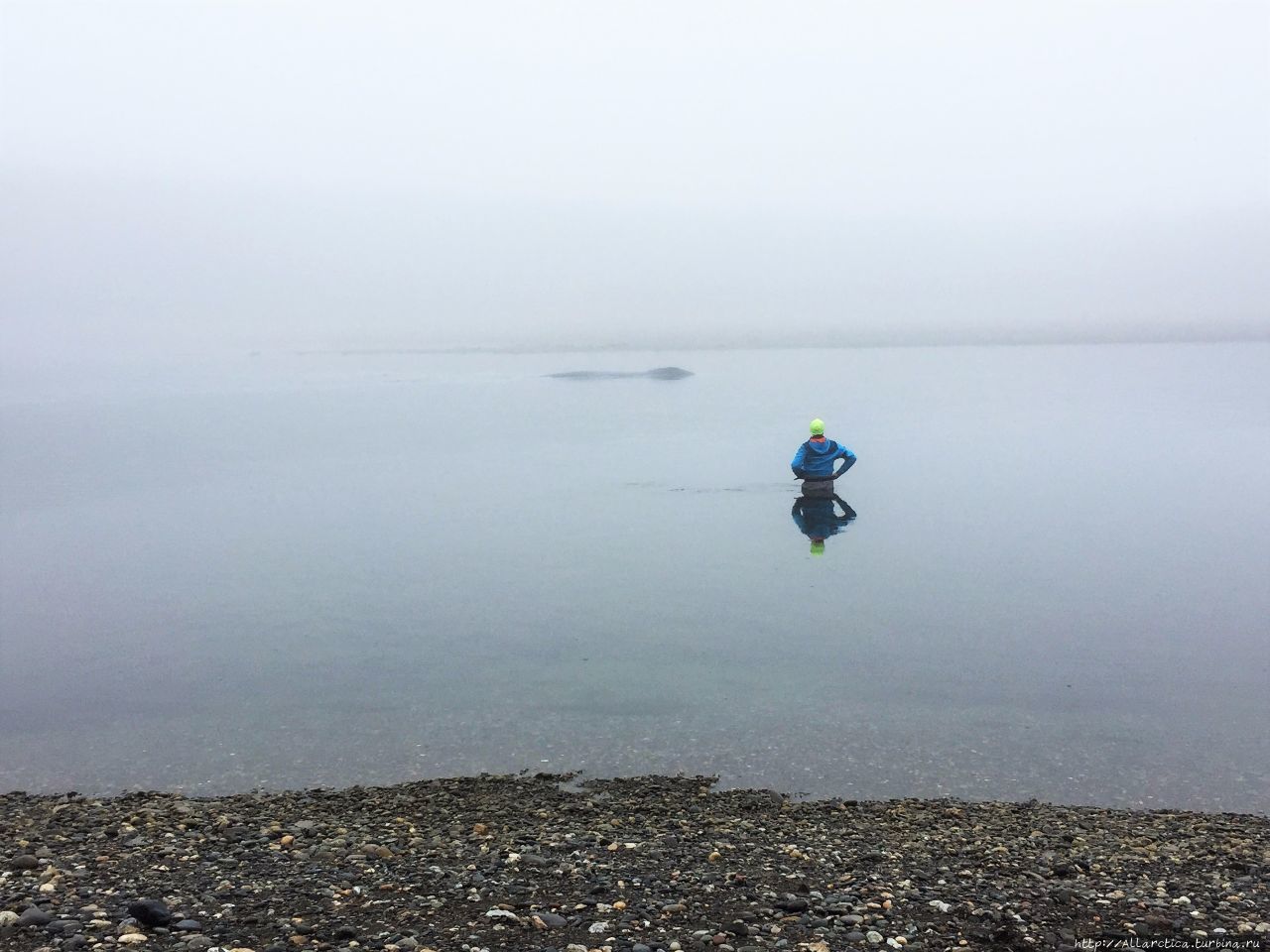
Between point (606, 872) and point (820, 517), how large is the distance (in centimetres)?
1873

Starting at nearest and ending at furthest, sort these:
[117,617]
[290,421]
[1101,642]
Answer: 1. [1101,642]
2. [117,617]
3. [290,421]

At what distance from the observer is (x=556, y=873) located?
7.51 m

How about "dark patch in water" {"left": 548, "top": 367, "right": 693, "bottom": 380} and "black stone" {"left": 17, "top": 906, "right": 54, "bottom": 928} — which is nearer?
"black stone" {"left": 17, "top": 906, "right": 54, "bottom": 928}

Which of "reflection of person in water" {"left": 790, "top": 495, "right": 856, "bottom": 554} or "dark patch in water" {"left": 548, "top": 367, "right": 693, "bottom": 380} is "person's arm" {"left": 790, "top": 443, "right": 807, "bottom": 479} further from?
"dark patch in water" {"left": 548, "top": 367, "right": 693, "bottom": 380}

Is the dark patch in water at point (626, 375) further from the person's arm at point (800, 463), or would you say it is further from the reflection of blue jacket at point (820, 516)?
the person's arm at point (800, 463)

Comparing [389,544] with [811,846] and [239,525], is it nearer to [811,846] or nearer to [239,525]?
[239,525]

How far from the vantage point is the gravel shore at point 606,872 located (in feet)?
21.1

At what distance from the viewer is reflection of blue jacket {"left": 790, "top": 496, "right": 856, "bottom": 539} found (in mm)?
23844

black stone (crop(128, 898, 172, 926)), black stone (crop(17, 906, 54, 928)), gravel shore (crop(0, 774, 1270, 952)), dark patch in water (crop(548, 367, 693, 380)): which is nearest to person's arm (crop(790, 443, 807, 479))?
gravel shore (crop(0, 774, 1270, 952))

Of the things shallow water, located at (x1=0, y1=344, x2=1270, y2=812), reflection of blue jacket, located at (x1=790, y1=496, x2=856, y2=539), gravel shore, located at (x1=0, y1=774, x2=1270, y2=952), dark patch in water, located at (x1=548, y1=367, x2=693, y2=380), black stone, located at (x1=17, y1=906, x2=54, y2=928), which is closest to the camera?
black stone, located at (x1=17, y1=906, x2=54, y2=928)

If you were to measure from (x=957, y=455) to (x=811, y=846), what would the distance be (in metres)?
32.3

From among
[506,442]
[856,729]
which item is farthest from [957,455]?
[856,729]

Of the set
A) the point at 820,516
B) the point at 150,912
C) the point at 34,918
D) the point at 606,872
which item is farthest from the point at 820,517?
the point at 34,918

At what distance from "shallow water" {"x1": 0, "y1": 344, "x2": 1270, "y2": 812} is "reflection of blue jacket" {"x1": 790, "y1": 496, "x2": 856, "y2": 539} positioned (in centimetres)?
40
